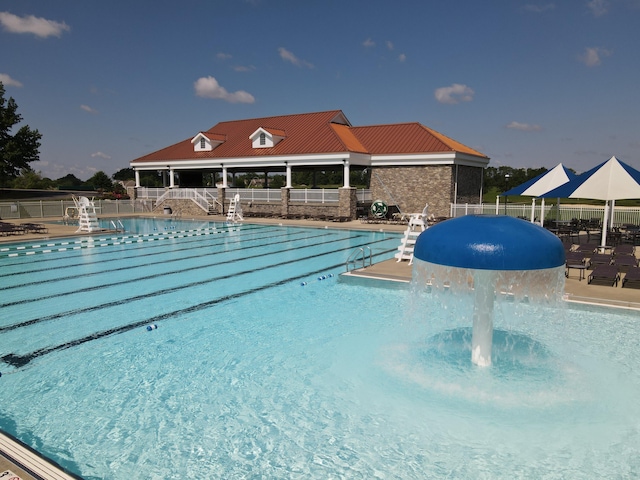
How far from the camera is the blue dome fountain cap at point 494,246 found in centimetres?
490

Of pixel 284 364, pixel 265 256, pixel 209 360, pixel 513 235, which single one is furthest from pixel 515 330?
pixel 265 256

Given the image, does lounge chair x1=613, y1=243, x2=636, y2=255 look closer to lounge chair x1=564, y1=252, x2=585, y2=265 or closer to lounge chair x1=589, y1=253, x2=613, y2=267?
lounge chair x1=589, y1=253, x2=613, y2=267

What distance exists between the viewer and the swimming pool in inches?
173

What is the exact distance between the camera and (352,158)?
28141mm

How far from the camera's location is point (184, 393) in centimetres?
571

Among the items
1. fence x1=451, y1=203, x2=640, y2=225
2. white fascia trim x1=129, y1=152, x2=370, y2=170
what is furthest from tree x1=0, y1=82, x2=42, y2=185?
fence x1=451, y1=203, x2=640, y2=225

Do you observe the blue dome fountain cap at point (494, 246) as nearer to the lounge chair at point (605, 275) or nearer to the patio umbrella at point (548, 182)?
the lounge chair at point (605, 275)

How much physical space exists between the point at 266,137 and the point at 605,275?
26041mm

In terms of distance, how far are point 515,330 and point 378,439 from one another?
13.4 feet

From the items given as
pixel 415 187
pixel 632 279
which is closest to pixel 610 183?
pixel 632 279

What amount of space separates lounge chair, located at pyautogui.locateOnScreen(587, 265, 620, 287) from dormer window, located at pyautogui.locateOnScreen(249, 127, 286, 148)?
25.1 m

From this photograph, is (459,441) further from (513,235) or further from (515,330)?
(515,330)

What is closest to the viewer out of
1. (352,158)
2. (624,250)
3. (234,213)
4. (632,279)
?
(632,279)

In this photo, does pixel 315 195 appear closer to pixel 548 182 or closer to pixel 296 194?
pixel 296 194
